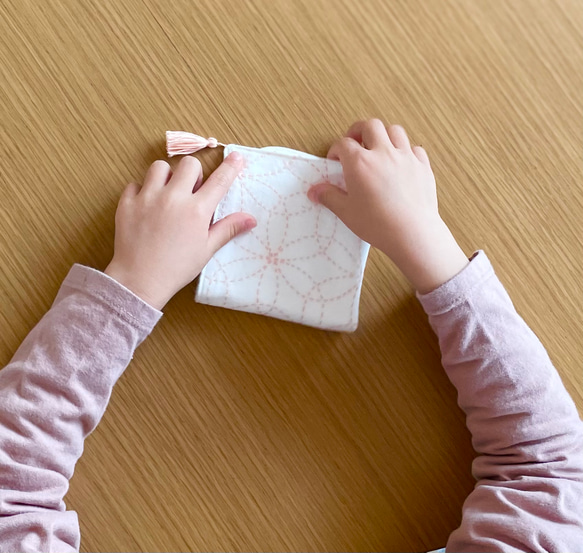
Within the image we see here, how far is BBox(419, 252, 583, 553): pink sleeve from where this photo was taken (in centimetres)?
57

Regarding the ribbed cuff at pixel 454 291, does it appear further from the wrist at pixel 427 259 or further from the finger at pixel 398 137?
the finger at pixel 398 137

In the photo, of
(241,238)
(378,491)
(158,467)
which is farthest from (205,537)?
(241,238)

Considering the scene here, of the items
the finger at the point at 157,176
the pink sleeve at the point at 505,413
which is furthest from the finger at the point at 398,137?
the finger at the point at 157,176

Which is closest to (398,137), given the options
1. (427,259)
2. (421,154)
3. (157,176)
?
(421,154)

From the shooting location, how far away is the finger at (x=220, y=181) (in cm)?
61

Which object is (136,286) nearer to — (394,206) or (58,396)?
(58,396)

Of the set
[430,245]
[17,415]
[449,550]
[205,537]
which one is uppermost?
[17,415]

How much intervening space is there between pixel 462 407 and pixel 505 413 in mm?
54

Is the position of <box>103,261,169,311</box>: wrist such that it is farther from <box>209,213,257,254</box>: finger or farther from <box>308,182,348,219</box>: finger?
<box>308,182,348,219</box>: finger

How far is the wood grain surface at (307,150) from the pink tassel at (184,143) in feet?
0.05

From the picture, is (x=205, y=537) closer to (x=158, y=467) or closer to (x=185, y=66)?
(x=158, y=467)

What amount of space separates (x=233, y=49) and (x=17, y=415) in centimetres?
44

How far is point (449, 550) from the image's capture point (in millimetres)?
600

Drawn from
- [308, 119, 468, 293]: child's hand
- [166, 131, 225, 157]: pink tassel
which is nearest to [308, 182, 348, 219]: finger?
[308, 119, 468, 293]: child's hand
